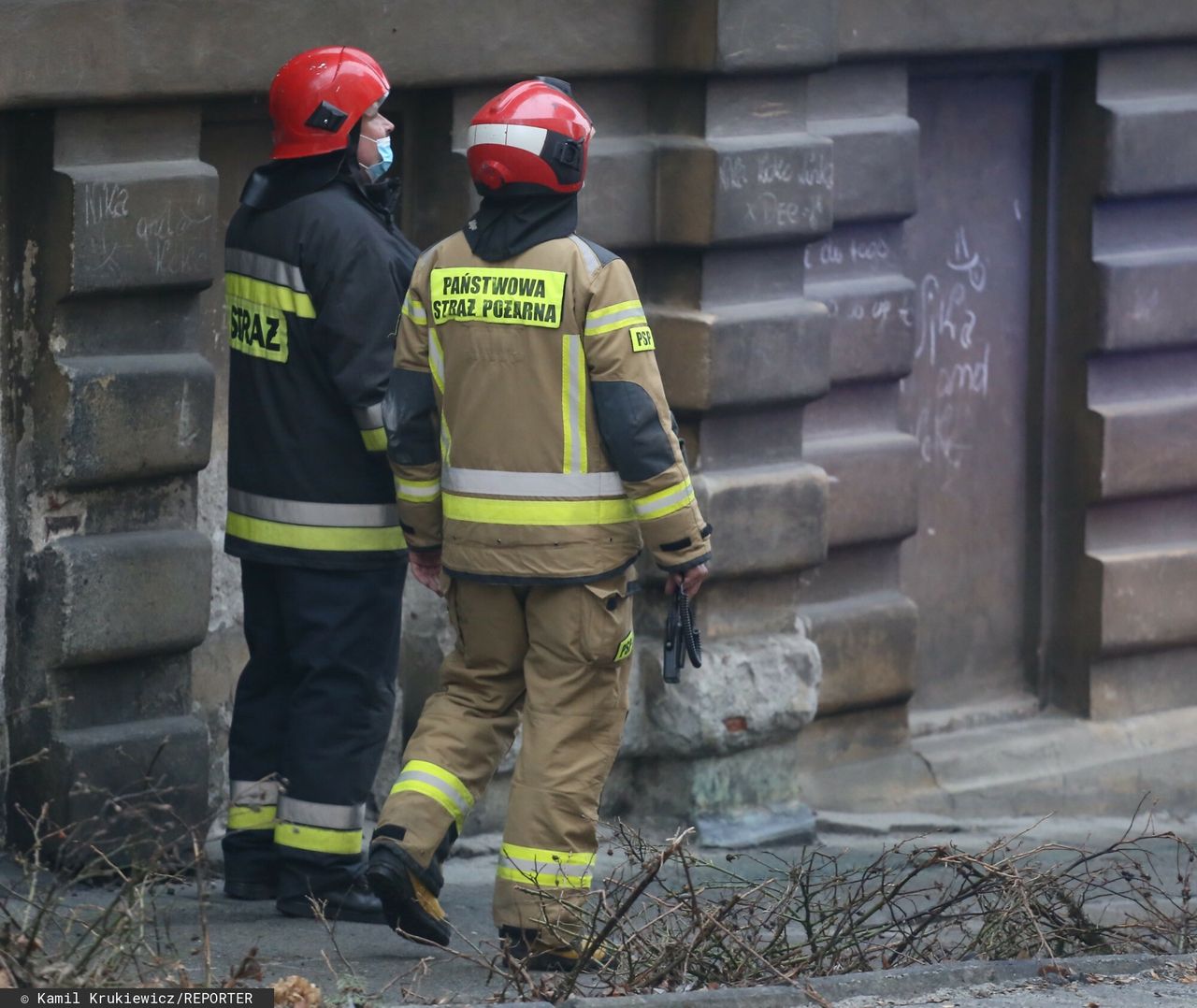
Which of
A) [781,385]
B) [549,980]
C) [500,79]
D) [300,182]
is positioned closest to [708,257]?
[781,385]

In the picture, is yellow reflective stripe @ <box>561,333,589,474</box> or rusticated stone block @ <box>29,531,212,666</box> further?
rusticated stone block @ <box>29,531,212,666</box>

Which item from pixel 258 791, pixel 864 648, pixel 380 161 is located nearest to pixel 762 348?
pixel 864 648

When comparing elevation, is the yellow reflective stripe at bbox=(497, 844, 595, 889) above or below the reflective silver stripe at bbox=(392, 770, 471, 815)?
below

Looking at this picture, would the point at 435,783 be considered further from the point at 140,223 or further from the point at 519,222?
the point at 140,223

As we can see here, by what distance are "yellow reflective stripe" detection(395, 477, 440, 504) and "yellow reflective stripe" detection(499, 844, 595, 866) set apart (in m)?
0.80

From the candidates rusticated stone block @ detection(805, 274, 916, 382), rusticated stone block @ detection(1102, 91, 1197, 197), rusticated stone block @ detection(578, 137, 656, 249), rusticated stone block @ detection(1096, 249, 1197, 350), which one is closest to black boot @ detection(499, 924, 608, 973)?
rusticated stone block @ detection(578, 137, 656, 249)

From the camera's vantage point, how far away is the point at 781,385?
608 centimetres

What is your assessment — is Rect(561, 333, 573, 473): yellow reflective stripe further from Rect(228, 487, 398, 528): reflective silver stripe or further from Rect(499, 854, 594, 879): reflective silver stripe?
Rect(499, 854, 594, 879): reflective silver stripe

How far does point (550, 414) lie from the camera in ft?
14.9

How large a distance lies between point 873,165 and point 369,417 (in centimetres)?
220

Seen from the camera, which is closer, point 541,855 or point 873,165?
point 541,855

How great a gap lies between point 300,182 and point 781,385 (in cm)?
177

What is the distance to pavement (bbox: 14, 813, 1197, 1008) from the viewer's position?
12.7ft

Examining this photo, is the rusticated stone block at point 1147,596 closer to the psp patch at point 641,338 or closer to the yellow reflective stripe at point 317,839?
the psp patch at point 641,338
